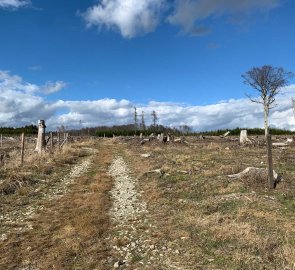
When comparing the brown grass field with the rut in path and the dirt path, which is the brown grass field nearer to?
the dirt path

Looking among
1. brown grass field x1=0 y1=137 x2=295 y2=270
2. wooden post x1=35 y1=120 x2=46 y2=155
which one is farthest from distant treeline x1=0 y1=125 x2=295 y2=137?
brown grass field x1=0 y1=137 x2=295 y2=270

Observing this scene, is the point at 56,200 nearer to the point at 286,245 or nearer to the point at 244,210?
the point at 244,210

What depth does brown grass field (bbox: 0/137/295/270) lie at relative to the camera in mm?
6938

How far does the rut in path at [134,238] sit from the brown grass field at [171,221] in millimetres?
135

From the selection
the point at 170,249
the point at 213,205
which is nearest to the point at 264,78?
the point at 213,205

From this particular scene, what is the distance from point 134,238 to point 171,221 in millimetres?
1553

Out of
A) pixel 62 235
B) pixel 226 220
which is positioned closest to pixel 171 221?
pixel 226 220

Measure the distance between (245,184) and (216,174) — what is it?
270 centimetres

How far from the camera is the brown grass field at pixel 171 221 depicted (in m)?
6.94

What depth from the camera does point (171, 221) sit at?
380 inches

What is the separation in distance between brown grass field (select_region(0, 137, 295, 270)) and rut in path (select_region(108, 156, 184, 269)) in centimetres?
14

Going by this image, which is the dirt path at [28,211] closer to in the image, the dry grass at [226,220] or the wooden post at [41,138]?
the dry grass at [226,220]

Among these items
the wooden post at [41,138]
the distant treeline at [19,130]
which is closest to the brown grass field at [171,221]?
the wooden post at [41,138]

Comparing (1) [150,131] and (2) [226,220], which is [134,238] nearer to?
(2) [226,220]
